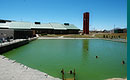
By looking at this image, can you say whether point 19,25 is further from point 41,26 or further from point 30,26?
point 41,26

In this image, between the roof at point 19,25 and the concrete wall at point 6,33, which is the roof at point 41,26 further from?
the concrete wall at point 6,33

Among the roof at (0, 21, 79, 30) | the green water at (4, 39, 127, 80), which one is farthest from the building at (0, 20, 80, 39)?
the green water at (4, 39, 127, 80)

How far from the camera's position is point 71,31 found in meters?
85.9

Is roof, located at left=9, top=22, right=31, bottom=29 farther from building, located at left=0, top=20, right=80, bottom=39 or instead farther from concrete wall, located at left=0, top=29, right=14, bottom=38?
concrete wall, located at left=0, top=29, right=14, bottom=38

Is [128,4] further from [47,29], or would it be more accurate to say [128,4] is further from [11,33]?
[47,29]

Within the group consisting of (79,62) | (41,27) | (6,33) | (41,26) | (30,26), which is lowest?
(79,62)

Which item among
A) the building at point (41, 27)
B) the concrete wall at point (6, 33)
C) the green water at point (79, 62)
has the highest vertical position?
the building at point (41, 27)

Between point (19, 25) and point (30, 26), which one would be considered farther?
point (30, 26)

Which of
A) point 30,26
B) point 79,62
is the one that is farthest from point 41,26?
point 79,62

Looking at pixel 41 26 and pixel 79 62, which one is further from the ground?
pixel 41 26

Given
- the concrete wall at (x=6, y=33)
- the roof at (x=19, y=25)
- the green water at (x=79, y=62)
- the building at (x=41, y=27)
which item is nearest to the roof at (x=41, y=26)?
the building at (x=41, y=27)

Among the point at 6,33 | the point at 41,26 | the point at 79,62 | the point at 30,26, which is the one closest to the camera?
the point at 79,62

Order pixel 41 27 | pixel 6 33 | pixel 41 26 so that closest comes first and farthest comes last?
pixel 6 33 < pixel 41 27 < pixel 41 26

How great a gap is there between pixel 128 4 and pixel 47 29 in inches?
3112
